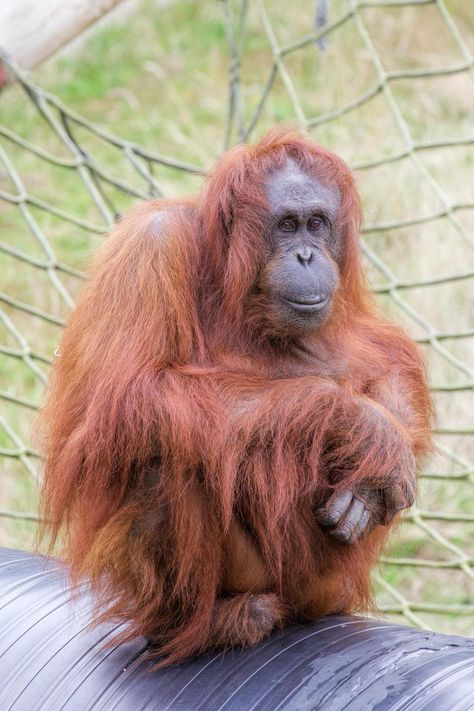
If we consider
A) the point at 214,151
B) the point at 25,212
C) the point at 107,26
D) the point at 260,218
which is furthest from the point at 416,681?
the point at 107,26

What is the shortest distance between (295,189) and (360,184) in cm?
278

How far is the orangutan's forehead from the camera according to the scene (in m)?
2.41

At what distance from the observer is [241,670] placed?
214cm

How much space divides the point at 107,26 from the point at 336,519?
22.7 ft

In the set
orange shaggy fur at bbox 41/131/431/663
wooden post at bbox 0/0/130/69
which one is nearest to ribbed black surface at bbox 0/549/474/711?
orange shaggy fur at bbox 41/131/431/663

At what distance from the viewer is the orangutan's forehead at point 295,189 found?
2414 mm

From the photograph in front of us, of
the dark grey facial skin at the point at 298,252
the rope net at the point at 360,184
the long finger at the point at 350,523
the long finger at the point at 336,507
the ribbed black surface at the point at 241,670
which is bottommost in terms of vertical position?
the ribbed black surface at the point at 241,670

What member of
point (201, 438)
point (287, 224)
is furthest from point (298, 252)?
point (201, 438)

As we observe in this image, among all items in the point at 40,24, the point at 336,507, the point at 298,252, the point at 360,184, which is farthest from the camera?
the point at 360,184

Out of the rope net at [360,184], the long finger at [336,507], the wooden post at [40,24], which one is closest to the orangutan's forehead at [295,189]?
the long finger at [336,507]

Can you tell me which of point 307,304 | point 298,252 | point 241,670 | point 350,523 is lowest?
point 241,670

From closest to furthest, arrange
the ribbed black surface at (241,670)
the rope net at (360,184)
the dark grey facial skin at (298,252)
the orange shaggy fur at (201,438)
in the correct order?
the ribbed black surface at (241,670) < the orange shaggy fur at (201,438) < the dark grey facial skin at (298,252) < the rope net at (360,184)

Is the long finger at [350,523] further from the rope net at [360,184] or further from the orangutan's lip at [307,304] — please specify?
the rope net at [360,184]

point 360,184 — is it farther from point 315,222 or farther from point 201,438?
point 201,438
